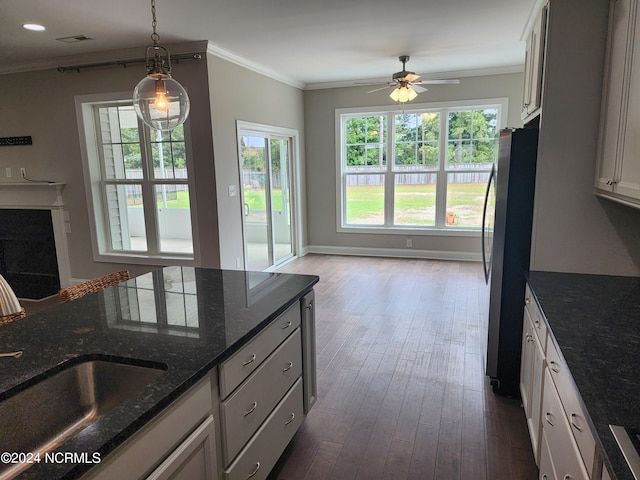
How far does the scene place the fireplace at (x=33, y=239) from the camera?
5.02 m

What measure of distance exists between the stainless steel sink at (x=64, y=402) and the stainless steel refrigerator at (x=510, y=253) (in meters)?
2.06

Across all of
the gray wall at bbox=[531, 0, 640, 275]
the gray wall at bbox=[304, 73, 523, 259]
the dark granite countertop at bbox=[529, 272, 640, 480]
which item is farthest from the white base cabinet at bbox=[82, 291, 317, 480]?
the gray wall at bbox=[304, 73, 523, 259]

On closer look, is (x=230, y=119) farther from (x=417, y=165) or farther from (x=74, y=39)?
(x=417, y=165)

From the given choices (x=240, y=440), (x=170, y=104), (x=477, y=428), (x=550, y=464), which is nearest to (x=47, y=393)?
(x=240, y=440)

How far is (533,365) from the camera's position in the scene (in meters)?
2.06

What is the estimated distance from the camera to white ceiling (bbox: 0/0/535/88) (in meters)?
3.21

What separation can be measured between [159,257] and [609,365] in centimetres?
457

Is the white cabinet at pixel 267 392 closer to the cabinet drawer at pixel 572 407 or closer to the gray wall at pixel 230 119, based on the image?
the cabinet drawer at pixel 572 407

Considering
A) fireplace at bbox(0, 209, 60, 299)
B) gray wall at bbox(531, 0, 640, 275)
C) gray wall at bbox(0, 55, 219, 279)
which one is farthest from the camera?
fireplace at bbox(0, 209, 60, 299)

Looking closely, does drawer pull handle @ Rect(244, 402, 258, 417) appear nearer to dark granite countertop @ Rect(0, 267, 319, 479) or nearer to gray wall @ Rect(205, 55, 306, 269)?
dark granite countertop @ Rect(0, 267, 319, 479)

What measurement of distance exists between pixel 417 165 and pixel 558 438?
5.29 meters

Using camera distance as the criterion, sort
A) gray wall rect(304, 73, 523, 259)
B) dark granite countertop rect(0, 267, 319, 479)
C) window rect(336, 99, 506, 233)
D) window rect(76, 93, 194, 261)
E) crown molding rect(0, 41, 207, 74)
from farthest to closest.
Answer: window rect(336, 99, 506, 233) → gray wall rect(304, 73, 523, 259) → window rect(76, 93, 194, 261) → crown molding rect(0, 41, 207, 74) → dark granite countertop rect(0, 267, 319, 479)

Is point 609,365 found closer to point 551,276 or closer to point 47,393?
point 551,276

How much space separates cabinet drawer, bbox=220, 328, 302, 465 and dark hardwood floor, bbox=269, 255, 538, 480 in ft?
1.54
